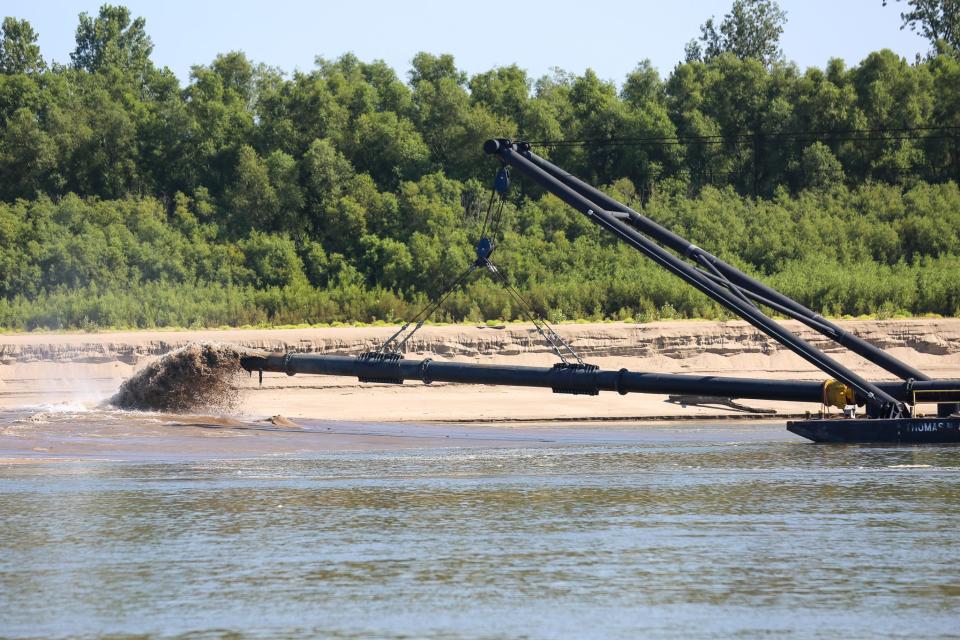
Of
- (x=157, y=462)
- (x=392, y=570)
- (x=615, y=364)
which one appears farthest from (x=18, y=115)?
(x=392, y=570)

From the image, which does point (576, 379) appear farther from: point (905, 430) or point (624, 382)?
point (905, 430)

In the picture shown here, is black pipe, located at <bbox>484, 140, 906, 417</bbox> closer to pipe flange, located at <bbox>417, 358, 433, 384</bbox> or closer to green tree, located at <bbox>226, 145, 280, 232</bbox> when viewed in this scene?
pipe flange, located at <bbox>417, 358, 433, 384</bbox>

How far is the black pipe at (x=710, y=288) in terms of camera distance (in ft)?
88.0

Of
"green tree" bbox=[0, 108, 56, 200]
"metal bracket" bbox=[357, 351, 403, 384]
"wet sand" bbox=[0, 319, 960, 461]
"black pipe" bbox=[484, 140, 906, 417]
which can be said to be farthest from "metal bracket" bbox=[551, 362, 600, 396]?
"green tree" bbox=[0, 108, 56, 200]

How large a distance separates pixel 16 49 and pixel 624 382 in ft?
201

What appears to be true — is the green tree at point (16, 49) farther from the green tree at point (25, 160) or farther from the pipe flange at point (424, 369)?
the pipe flange at point (424, 369)

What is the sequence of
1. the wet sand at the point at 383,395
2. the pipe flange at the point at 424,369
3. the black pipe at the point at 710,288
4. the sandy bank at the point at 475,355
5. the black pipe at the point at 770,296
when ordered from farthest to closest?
the sandy bank at the point at 475,355 < the pipe flange at the point at 424,369 < the wet sand at the point at 383,395 < the black pipe at the point at 770,296 < the black pipe at the point at 710,288

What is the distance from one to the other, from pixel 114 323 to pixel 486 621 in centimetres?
3697

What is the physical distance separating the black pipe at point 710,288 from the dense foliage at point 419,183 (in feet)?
56.1

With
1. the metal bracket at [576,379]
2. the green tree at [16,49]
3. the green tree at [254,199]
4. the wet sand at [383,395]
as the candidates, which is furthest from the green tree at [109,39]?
the metal bracket at [576,379]

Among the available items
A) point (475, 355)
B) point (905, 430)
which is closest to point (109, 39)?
point (475, 355)

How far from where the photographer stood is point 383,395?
37.2 m

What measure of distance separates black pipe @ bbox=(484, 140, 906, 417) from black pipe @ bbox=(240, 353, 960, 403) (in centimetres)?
86

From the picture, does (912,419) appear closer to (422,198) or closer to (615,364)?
(615,364)
